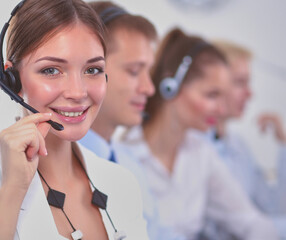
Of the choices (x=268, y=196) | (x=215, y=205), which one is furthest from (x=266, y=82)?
(x=215, y=205)

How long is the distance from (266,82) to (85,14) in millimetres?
1565

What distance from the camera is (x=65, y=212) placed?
1.76 feet

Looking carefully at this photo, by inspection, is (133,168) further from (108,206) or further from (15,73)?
(15,73)

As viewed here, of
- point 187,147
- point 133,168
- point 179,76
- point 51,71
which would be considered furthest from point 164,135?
point 51,71

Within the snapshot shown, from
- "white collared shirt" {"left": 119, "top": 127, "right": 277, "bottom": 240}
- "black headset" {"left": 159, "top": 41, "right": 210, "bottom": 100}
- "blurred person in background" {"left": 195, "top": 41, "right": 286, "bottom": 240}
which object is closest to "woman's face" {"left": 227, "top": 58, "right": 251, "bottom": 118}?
"blurred person in background" {"left": 195, "top": 41, "right": 286, "bottom": 240}

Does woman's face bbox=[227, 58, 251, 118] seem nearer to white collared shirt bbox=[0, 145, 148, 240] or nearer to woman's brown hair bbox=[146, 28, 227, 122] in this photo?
woman's brown hair bbox=[146, 28, 227, 122]

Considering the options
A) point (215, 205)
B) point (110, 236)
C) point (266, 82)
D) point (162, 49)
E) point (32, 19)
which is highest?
point (266, 82)

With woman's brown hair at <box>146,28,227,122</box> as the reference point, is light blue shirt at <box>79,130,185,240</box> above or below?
below

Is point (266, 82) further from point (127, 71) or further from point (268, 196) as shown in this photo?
point (127, 71)

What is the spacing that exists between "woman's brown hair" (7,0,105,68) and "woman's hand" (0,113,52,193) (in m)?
0.09

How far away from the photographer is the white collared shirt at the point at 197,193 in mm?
1252

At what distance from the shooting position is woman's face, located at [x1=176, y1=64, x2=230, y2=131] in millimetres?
1253

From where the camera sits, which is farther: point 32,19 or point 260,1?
point 260,1

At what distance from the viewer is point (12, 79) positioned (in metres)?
0.49
